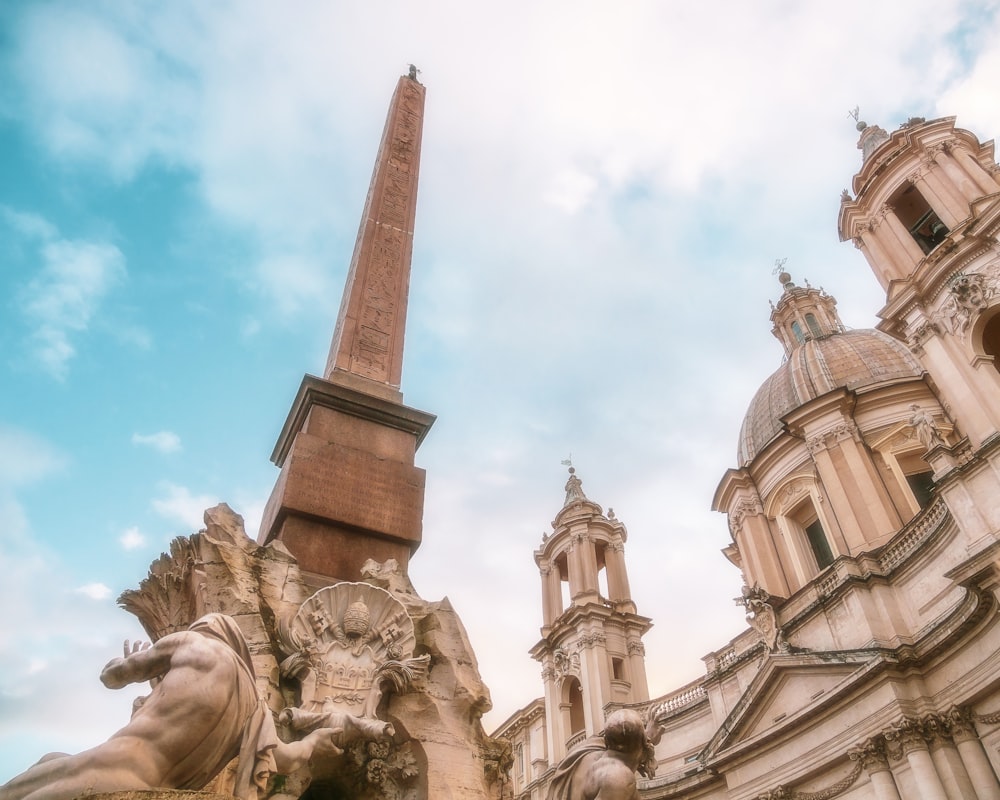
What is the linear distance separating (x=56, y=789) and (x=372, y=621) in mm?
2271

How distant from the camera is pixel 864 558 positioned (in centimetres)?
2059

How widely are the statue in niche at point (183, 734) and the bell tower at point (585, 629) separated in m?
23.9

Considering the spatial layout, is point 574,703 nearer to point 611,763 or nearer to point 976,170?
point 976,170

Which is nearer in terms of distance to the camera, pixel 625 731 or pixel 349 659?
pixel 625 731

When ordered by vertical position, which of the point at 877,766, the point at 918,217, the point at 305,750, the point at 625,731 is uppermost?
the point at 918,217

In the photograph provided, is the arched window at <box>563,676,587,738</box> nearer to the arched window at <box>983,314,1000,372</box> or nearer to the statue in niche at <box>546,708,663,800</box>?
the arched window at <box>983,314,1000,372</box>

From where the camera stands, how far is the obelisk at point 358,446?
18.7 ft

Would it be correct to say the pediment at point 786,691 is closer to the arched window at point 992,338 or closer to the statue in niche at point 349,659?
the arched window at point 992,338

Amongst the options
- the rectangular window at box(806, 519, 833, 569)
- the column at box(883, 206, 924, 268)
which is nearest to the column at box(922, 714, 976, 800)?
the rectangular window at box(806, 519, 833, 569)

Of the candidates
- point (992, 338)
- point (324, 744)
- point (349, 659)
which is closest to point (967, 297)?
point (992, 338)

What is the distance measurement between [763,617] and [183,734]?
71.6 ft

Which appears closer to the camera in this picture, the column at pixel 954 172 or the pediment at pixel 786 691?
the pediment at pixel 786 691

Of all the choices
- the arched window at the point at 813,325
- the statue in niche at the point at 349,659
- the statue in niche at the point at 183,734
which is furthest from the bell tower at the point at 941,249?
the statue in niche at the point at 183,734

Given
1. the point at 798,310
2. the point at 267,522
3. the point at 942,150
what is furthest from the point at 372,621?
the point at 798,310
